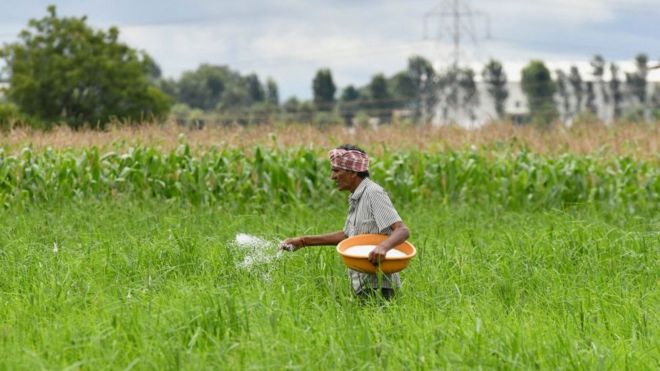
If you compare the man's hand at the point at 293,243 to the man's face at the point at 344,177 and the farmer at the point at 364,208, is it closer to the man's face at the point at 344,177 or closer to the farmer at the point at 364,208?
the farmer at the point at 364,208

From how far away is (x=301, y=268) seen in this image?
6699mm

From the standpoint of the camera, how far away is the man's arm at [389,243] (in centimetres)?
541

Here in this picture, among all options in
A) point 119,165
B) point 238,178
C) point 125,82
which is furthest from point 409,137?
point 125,82

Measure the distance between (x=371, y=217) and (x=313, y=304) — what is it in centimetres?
64

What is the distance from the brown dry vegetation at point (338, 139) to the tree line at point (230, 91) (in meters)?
0.37

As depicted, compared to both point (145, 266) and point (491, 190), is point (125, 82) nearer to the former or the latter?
point (491, 190)

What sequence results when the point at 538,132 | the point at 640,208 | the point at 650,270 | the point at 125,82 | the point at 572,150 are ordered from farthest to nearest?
the point at 125,82, the point at 538,132, the point at 572,150, the point at 640,208, the point at 650,270

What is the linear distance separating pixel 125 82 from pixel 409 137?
1242 inches

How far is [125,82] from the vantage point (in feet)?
146

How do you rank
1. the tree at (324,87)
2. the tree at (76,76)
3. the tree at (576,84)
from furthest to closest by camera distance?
the tree at (324,87) < the tree at (576,84) < the tree at (76,76)

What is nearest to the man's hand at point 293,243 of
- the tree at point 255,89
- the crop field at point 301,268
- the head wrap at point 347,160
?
the crop field at point 301,268

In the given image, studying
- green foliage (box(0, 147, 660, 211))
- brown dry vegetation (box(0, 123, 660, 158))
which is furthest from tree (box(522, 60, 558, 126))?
green foliage (box(0, 147, 660, 211))

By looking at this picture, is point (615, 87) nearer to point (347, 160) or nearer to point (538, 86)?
point (538, 86)

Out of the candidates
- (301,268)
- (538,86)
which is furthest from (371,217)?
(538,86)
